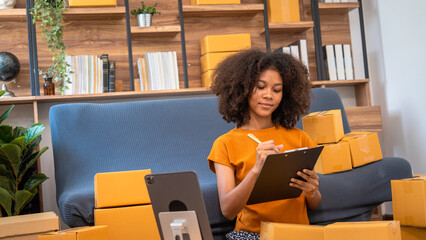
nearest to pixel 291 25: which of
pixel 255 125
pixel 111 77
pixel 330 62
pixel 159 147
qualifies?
pixel 330 62

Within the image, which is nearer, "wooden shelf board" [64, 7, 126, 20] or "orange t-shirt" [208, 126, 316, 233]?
"orange t-shirt" [208, 126, 316, 233]

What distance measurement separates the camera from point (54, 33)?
322cm

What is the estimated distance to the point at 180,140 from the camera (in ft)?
9.32

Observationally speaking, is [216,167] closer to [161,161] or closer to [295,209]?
[295,209]

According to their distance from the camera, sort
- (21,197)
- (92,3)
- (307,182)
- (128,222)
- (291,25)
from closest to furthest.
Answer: (307,182), (128,222), (21,197), (92,3), (291,25)

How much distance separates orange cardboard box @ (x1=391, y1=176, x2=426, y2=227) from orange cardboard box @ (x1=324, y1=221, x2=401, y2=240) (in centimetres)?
38

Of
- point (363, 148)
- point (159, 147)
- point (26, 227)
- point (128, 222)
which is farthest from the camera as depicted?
point (159, 147)

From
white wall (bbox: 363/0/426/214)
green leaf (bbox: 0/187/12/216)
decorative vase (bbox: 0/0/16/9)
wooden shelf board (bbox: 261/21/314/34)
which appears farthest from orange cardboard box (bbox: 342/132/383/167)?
decorative vase (bbox: 0/0/16/9)

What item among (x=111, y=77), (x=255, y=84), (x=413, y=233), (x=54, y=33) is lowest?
(x=413, y=233)

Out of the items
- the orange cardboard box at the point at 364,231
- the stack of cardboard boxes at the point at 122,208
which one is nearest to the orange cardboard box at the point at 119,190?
the stack of cardboard boxes at the point at 122,208

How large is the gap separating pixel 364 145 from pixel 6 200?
175cm

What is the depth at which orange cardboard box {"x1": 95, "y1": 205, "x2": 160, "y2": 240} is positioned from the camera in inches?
80.0

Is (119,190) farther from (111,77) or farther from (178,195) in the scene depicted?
(111,77)

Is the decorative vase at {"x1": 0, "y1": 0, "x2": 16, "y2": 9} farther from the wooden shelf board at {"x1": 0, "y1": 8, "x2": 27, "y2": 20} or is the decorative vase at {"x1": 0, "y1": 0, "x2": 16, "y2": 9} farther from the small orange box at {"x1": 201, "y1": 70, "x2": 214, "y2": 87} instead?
the small orange box at {"x1": 201, "y1": 70, "x2": 214, "y2": 87}
